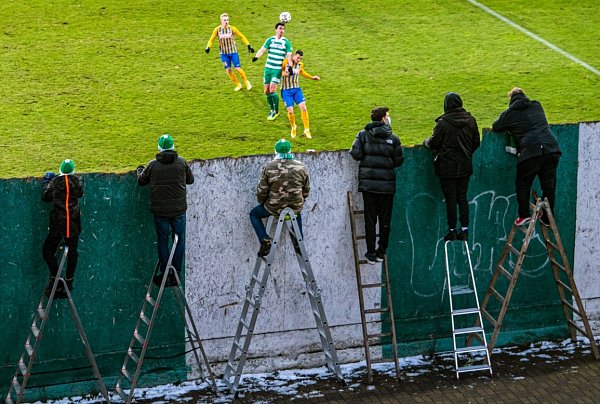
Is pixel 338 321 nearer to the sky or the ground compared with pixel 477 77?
nearer to the ground

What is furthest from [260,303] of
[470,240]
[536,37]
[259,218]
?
[536,37]

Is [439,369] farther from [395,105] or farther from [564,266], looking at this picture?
[395,105]

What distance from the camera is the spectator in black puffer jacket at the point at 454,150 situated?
46.4 ft

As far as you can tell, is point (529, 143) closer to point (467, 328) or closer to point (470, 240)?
point (470, 240)

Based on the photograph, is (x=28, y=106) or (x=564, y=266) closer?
(x=564, y=266)

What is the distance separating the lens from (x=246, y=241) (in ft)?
46.2

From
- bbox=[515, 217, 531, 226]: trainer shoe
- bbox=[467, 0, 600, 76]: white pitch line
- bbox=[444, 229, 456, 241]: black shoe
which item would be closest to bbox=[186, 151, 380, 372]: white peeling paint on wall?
bbox=[444, 229, 456, 241]: black shoe

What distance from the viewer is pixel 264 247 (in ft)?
45.4

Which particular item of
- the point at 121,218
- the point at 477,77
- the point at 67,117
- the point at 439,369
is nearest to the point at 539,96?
the point at 477,77

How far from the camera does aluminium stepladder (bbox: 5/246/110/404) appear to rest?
1310cm

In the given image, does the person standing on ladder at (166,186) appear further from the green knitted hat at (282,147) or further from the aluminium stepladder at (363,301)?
the aluminium stepladder at (363,301)

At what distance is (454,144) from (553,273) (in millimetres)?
2174

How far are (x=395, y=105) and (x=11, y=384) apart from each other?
1101 cm

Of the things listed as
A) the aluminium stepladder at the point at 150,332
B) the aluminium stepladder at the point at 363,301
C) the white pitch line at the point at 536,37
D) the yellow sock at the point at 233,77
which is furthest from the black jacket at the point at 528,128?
the white pitch line at the point at 536,37
